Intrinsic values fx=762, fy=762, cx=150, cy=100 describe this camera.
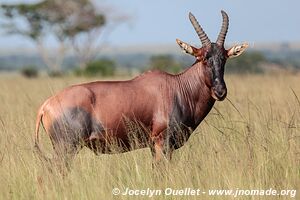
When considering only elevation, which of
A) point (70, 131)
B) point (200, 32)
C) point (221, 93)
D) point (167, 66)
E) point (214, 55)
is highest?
point (200, 32)

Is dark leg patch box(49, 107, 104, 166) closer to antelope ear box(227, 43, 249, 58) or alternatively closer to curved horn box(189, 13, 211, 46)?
curved horn box(189, 13, 211, 46)

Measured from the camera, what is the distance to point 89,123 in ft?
23.4

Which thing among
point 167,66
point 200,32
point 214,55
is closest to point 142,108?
point 214,55

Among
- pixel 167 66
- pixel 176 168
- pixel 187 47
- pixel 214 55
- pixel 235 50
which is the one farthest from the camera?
pixel 167 66

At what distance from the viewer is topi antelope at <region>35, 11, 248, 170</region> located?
7086 mm

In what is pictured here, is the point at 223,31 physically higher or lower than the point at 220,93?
higher

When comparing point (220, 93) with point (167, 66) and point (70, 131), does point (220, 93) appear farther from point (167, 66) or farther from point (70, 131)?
point (167, 66)

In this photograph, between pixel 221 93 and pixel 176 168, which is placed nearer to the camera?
pixel 176 168

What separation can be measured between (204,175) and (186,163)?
0.33 meters

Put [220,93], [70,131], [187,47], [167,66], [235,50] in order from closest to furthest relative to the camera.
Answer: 1. [70,131]
2. [220,93]
3. [187,47]
4. [235,50]
5. [167,66]

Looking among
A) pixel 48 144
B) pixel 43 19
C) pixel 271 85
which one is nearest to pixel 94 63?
pixel 43 19

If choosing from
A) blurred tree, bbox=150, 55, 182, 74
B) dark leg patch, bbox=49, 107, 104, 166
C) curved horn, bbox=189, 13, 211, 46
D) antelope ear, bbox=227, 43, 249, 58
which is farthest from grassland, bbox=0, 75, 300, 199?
blurred tree, bbox=150, 55, 182, 74

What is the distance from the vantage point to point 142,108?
7379 mm

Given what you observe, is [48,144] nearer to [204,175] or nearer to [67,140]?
[67,140]
